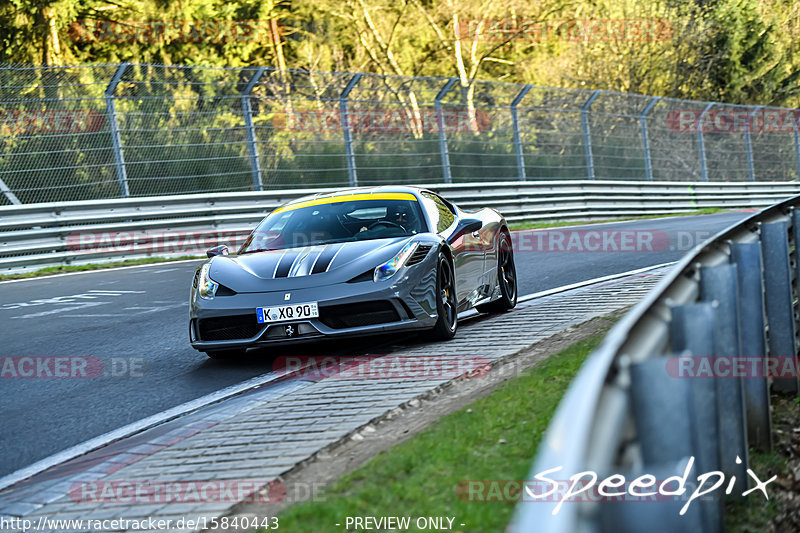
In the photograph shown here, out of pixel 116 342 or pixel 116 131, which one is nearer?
pixel 116 342

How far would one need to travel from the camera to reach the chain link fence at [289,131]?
1616 cm

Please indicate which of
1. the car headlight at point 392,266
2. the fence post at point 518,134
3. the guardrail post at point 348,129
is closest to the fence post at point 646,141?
the fence post at point 518,134

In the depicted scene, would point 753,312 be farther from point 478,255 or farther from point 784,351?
point 478,255

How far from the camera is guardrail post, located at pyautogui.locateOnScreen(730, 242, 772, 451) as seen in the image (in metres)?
4.64

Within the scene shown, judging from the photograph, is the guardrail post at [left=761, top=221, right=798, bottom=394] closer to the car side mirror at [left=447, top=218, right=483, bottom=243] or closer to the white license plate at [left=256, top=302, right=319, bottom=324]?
the white license plate at [left=256, top=302, right=319, bottom=324]

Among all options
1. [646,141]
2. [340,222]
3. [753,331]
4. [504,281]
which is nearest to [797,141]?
[646,141]

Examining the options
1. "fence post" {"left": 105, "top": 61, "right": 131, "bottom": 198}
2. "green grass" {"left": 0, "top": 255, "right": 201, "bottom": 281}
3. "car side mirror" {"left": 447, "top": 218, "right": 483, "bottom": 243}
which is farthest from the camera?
"fence post" {"left": 105, "top": 61, "right": 131, "bottom": 198}

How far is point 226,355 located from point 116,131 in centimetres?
1001

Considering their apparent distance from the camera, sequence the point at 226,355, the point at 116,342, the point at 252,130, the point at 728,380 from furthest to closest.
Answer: the point at 252,130 < the point at 116,342 < the point at 226,355 < the point at 728,380

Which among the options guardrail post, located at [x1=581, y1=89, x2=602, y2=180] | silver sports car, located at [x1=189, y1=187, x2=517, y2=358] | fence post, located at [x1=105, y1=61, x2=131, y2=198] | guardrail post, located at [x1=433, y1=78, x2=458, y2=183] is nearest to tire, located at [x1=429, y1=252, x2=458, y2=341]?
silver sports car, located at [x1=189, y1=187, x2=517, y2=358]

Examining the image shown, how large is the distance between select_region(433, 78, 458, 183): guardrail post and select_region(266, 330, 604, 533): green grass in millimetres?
16024

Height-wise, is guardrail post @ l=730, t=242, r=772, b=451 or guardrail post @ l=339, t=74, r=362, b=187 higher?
guardrail post @ l=339, t=74, r=362, b=187

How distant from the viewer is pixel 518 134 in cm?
2350

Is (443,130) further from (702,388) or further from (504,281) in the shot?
(702,388)
